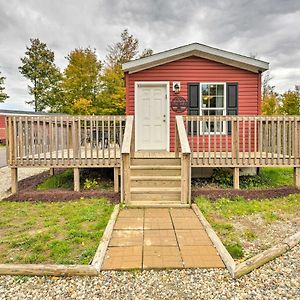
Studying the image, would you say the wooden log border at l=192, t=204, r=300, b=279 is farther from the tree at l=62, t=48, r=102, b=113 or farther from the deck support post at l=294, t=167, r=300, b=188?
the tree at l=62, t=48, r=102, b=113

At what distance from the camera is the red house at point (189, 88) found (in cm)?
807

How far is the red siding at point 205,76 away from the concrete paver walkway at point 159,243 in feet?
15.1

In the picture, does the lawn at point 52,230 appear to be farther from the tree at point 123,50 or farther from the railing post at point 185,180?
the tree at point 123,50

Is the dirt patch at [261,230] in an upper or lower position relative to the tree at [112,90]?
Result: lower

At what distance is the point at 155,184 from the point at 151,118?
3171mm

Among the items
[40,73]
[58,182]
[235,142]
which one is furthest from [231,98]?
[40,73]

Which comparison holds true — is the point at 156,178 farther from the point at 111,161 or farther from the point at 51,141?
the point at 51,141

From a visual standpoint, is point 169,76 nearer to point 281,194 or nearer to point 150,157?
point 150,157

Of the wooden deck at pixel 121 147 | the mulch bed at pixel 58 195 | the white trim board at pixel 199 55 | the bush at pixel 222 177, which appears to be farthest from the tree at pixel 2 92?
the bush at pixel 222 177

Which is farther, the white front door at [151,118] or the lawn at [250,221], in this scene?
the white front door at [151,118]

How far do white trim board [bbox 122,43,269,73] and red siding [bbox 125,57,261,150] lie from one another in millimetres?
130

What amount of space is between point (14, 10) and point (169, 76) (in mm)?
9574

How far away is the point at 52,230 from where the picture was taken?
4.10 meters

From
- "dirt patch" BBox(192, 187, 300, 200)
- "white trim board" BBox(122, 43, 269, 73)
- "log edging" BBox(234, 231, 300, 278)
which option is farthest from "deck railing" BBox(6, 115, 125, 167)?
"log edging" BBox(234, 231, 300, 278)
